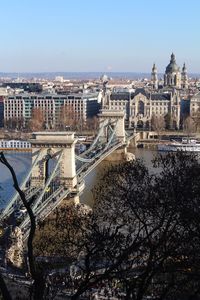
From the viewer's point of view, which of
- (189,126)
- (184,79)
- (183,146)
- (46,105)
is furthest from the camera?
(184,79)

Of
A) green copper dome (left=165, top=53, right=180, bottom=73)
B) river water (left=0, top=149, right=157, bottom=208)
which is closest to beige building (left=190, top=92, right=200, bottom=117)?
river water (left=0, top=149, right=157, bottom=208)

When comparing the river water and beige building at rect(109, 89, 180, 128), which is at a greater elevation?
beige building at rect(109, 89, 180, 128)

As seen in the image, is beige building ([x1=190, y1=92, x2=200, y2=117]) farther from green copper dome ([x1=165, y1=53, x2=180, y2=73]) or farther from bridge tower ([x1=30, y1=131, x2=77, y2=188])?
bridge tower ([x1=30, y1=131, x2=77, y2=188])

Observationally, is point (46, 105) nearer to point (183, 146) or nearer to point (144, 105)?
point (144, 105)

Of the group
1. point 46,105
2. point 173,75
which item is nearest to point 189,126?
point 46,105

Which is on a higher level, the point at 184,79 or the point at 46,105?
the point at 184,79

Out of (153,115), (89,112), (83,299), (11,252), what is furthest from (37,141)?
(89,112)

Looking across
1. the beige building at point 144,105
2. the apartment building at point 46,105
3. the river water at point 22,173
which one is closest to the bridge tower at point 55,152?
the river water at point 22,173

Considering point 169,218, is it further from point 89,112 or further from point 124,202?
point 89,112
